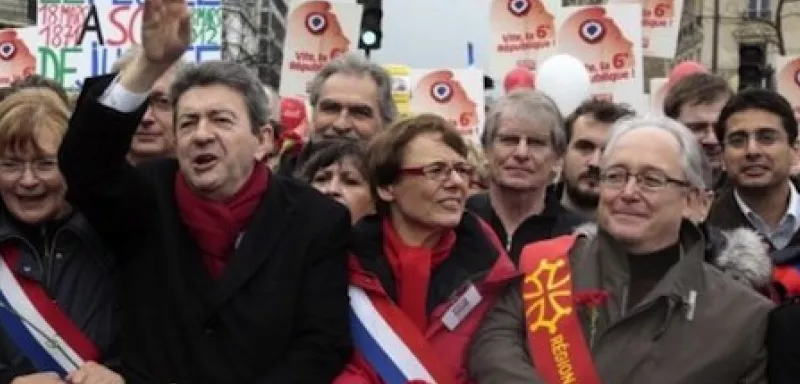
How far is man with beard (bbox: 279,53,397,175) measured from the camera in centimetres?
499

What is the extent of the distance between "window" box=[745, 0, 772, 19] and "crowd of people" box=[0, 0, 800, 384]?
46.9m

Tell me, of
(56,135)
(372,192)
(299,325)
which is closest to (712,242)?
(372,192)

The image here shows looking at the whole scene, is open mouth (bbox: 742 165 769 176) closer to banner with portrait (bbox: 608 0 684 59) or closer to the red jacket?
the red jacket

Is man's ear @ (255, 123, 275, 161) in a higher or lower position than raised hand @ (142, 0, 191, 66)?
lower

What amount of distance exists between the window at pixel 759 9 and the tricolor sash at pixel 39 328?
156 feet

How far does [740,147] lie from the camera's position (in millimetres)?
4637

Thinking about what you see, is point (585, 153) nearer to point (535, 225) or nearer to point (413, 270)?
point (535, 225)

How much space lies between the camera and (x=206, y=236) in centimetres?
358

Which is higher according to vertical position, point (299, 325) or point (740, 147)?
point (740, 147)

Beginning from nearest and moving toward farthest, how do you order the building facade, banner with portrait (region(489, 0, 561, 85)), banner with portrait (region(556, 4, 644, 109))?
banner with portrait (region(556, 4, 644, 109)), banner with portrait (region(489, 0, 561, 85)), the building facade

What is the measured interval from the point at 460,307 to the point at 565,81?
6867mm

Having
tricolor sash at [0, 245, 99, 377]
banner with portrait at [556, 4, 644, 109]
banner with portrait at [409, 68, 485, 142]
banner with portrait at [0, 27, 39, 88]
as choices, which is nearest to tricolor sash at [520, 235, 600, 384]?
tricolor sash at [0, 245, 99, 377]

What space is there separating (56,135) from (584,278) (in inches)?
62.9

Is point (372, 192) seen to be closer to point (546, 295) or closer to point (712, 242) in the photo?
point (546, 295)
